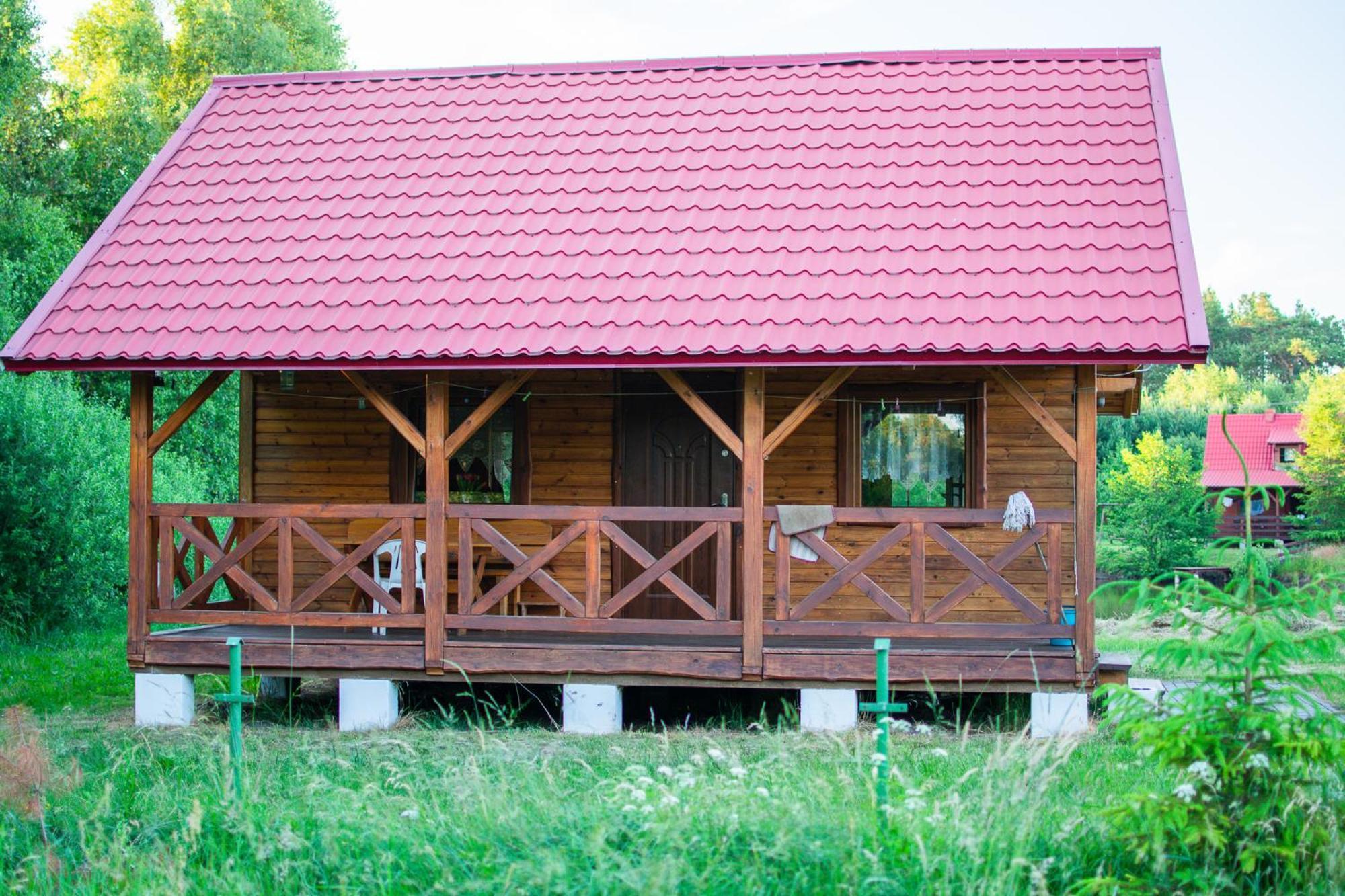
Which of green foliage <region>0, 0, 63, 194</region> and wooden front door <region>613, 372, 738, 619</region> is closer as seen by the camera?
wooden front door <region>613, 372, 738, 619</region>

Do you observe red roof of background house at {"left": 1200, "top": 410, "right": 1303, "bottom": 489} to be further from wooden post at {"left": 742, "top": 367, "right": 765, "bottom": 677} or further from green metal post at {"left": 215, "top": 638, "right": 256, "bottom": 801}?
green metal post at {"left": 215, "top": 638, "right": 256, "bottom": 801}

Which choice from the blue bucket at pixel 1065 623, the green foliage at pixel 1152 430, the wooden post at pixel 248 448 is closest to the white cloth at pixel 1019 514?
the blue bucket at pixel 1065 623

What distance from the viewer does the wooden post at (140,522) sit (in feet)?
30.1

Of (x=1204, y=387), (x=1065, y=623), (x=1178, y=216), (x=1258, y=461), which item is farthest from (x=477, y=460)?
(x=1204, y=387)

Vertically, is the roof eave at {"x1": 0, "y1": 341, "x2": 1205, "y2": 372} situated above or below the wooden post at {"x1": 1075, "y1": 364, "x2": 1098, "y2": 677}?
above

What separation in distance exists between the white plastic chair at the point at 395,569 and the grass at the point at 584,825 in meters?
2.45

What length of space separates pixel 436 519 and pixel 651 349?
76.6 inches

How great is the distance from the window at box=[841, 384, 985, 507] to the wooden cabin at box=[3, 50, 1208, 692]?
1.1 inches

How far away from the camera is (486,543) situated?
1043cm

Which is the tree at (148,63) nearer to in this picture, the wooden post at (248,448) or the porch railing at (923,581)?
the wooden post at (248,448)

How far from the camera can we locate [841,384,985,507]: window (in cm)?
1028

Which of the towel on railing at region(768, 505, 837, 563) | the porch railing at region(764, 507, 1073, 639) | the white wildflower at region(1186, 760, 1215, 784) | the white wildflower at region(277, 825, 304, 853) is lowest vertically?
the white wildflower at region(277, 825, 304, 853)

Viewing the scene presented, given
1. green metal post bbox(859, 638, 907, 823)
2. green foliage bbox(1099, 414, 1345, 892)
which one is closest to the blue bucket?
green metal post bbox(859, 638, 907, 823)

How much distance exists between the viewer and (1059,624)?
8.41 m
